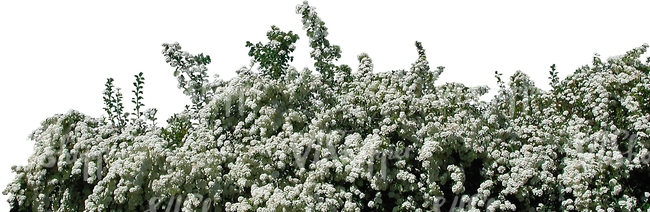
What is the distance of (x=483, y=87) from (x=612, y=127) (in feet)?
4.73

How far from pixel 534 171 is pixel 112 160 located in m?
4.14

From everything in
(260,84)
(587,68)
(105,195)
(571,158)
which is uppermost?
(587,68)

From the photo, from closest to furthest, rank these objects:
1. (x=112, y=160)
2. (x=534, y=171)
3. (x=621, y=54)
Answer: (x=534, y=171) < (x=112, y=160) < (x=621, y=54)

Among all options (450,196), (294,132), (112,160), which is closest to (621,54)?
(450,196)

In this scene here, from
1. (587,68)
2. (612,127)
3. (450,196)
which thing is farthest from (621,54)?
(450,196)

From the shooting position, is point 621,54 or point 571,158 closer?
point 571,158

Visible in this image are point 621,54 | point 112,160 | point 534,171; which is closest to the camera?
point 534,171

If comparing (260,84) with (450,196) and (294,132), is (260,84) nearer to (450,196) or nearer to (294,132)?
(294,132)

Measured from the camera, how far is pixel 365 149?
23.5 feet

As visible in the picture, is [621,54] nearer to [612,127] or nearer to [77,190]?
[612,127]

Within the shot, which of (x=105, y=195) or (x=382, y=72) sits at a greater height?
(x=382, y=72)

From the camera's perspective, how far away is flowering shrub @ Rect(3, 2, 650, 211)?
7.17 metres

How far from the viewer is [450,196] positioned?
7418 mm

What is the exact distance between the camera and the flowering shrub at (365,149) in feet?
23.5
